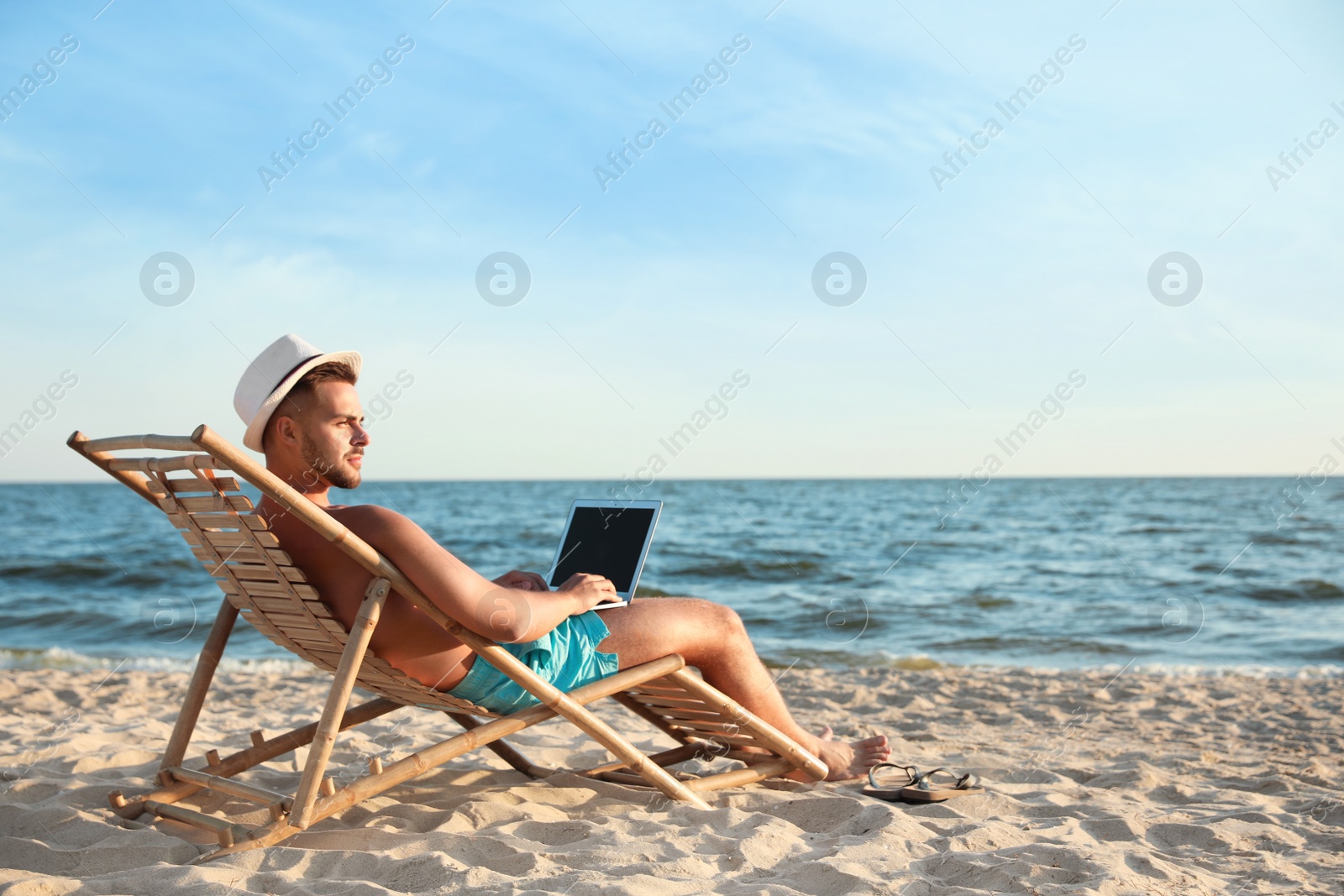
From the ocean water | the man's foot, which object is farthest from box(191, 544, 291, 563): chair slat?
the ocean water

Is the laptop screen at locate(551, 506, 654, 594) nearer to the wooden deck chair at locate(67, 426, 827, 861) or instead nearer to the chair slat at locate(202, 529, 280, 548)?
the wooden deck chair at locate(67, 426, 827, 861)

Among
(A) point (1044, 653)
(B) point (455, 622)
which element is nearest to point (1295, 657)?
(A) point (1044, 653)

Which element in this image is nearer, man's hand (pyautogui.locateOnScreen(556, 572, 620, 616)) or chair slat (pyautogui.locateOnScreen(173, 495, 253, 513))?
chair slat (pyautogui.locateOnScreen(173, 495, 253, 513))

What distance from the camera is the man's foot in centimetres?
357

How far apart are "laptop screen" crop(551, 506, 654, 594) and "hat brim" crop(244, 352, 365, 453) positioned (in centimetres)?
103

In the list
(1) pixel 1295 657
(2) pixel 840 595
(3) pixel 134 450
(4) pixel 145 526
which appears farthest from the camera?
(4) pixel 145 526

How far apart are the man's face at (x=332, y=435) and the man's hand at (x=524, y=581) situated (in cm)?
69

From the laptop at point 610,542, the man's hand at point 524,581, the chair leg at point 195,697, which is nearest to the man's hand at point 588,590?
the laptop at point 610,542

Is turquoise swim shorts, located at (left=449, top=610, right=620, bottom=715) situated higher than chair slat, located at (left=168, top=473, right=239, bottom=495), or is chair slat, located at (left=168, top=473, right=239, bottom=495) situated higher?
chair slat, located at (left=168, top=473, right=239, bottom=495)

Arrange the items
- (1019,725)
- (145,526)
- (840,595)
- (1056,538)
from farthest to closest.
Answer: (145,526)
(1056,538)
(840,595)
(1019,725)

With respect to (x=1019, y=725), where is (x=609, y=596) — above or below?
above

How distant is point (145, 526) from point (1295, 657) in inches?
926

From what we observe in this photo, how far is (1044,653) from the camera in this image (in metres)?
8.23

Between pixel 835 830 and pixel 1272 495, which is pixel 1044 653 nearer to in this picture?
pixel 835 830
